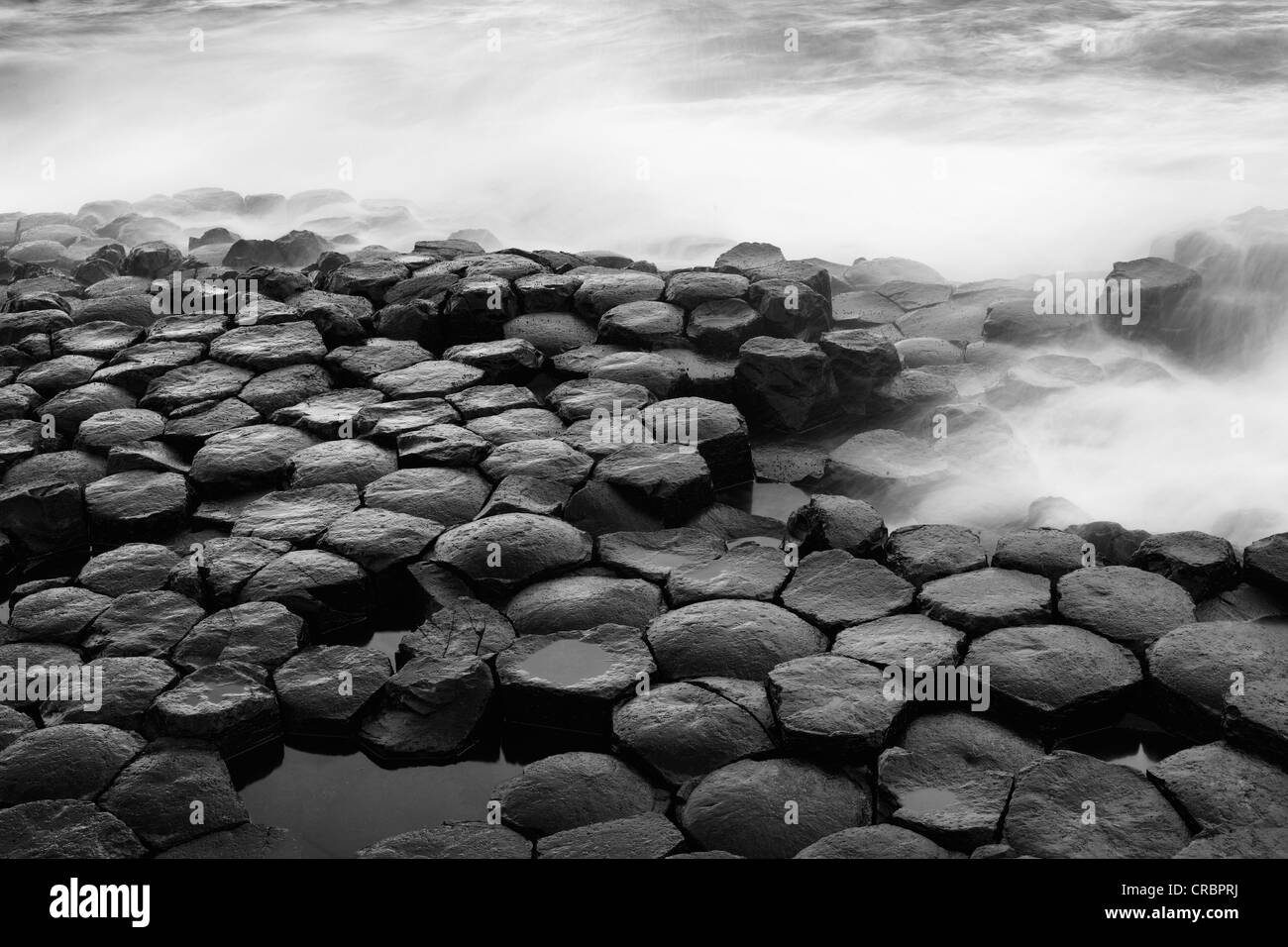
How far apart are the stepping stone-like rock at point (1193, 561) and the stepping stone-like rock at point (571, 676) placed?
2.00 m

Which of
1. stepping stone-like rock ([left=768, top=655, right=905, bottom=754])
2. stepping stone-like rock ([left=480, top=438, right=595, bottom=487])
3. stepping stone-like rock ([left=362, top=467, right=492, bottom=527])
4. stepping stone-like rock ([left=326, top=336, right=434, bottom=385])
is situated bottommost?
stepping stone-like rock ([left=768, top=655, right=905, bottom=754])

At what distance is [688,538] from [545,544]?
0.61 meters

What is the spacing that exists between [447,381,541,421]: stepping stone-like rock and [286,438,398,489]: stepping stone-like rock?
1.63ft

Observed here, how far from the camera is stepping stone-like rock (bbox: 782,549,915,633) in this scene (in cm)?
408

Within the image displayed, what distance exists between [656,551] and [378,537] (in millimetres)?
1107

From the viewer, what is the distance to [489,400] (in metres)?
5.68

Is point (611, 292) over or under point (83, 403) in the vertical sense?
over

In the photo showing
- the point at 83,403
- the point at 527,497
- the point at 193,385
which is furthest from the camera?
the point at 193,385

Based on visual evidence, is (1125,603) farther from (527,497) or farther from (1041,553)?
(527,497)

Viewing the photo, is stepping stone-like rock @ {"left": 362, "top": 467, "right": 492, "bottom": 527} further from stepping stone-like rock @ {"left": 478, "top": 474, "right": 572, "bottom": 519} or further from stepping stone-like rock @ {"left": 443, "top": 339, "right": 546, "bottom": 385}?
stepping stone-like rock @ {"left": 443, "top": 339, "right": 546, "bottom": 385}

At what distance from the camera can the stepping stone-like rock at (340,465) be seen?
505 centimetres

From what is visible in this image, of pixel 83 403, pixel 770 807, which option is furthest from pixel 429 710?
pixel 83 403

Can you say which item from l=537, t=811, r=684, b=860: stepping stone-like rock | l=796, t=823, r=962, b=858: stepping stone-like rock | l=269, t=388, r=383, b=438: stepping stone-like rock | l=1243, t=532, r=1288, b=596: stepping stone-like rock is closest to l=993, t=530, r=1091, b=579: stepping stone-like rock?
l=1243, t=532, r=1288, b=596: stepping stone-like rock

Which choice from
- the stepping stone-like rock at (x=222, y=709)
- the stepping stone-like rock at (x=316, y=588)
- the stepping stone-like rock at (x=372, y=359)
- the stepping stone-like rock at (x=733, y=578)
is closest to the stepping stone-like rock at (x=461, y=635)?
the stepping stone-like rock at (x=316, y=588)
